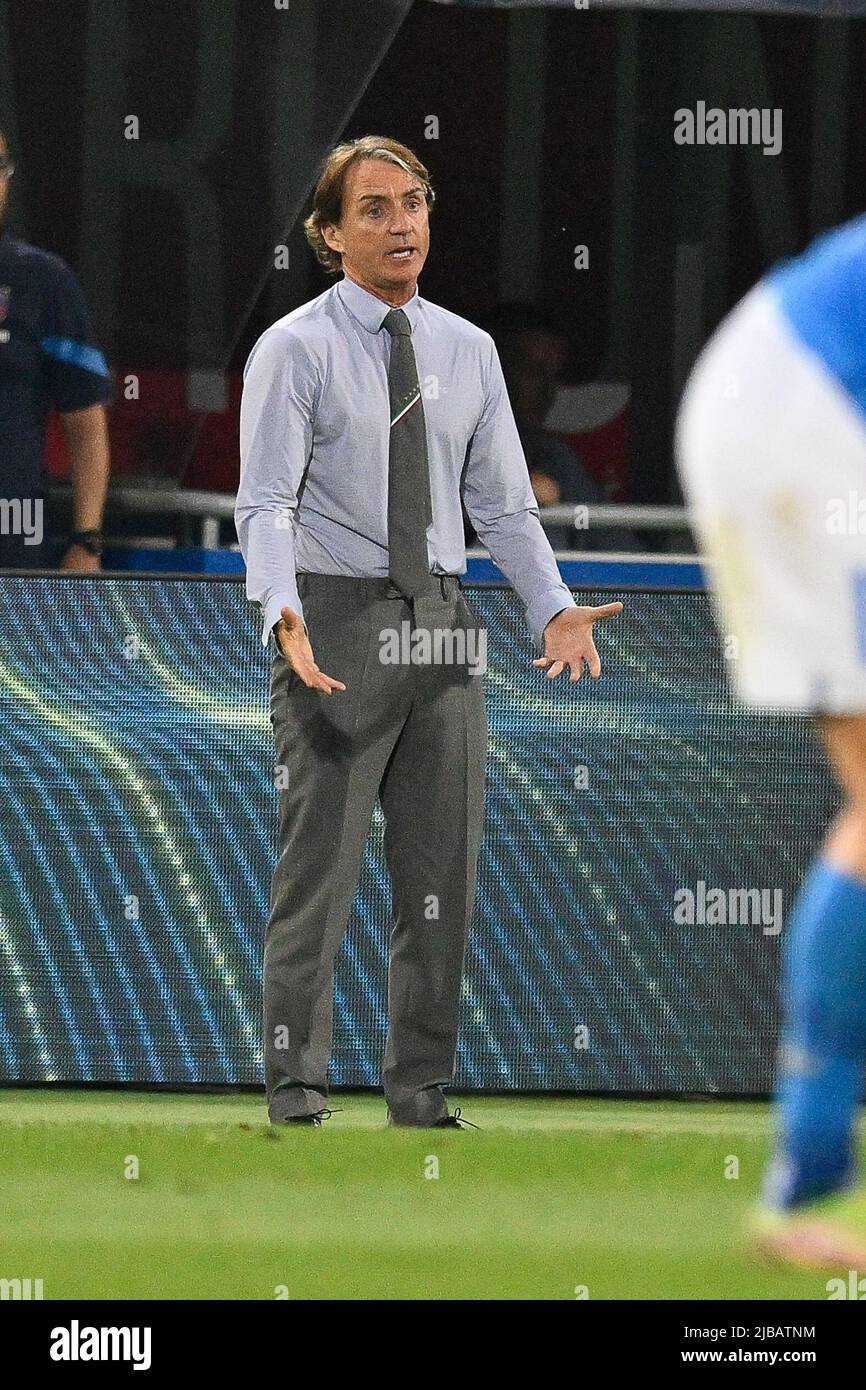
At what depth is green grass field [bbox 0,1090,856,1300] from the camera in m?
3.93

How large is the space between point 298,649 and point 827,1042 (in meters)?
2.51

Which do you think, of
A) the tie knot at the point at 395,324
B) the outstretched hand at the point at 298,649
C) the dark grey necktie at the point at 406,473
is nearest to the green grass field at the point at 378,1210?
the outstretched hand at the point at 298,649

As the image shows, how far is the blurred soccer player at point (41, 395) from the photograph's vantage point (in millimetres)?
6230

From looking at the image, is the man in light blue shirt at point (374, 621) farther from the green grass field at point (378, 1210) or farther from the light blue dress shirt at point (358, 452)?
the green grass field at point (378, 1210)

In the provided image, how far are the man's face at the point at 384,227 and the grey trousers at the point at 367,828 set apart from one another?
1.97 ft

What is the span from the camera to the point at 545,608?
547 cm

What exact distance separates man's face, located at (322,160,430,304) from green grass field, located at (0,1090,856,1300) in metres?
1.66

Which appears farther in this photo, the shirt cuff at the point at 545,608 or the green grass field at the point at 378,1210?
the shirt cuff at the point at 545,608

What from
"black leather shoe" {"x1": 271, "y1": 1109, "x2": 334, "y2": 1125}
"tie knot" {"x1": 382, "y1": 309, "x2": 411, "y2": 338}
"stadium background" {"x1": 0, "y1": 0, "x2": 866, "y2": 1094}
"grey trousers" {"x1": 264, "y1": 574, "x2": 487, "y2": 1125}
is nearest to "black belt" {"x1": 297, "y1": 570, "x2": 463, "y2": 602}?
"grey trousers" {"x1": 264, "y1": 574, "x2": 487, "y2": 1125}

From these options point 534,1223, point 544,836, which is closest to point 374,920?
point 544,836

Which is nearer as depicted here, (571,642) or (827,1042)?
(827,1042)

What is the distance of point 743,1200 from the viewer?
4621mm

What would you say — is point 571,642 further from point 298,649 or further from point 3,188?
point 3,188

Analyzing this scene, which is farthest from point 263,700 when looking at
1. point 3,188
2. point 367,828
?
point 3,188
